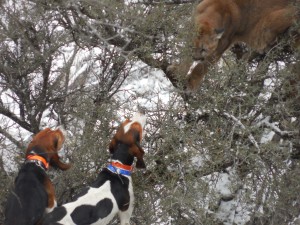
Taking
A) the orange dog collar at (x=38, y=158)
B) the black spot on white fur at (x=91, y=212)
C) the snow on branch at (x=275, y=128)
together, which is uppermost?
the snow on branch at (x=275, y=128)

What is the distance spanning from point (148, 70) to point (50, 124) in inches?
51.2

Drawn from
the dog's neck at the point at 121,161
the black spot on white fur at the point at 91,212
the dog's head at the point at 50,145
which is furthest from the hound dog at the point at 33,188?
the dog's neck at the point at 121,161

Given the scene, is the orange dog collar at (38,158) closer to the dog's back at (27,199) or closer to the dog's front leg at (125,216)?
the dog's back at (27,199)

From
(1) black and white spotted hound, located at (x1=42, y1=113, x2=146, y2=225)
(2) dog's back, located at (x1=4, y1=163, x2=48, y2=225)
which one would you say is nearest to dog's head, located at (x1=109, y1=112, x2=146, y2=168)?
(1) black and white spotted hound, located at (x1=42, y1=113, x2=146, y2=225)

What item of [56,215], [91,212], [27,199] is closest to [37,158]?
[27,199]

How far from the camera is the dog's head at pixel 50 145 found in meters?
6.12

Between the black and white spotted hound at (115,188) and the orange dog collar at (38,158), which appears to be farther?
the orange dog collar at (38,158)

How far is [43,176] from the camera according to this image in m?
6.07

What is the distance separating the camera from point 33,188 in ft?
19.5

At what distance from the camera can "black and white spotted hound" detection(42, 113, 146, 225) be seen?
5812mm

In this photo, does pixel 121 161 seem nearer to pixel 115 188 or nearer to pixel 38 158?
pixel 115 188

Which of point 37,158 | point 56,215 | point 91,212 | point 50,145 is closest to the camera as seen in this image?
point 56,215

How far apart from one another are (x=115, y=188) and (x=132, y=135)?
1.78 ft

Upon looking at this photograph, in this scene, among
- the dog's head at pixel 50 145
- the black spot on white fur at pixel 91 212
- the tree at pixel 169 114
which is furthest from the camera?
the dog's head at pixel 50 145
